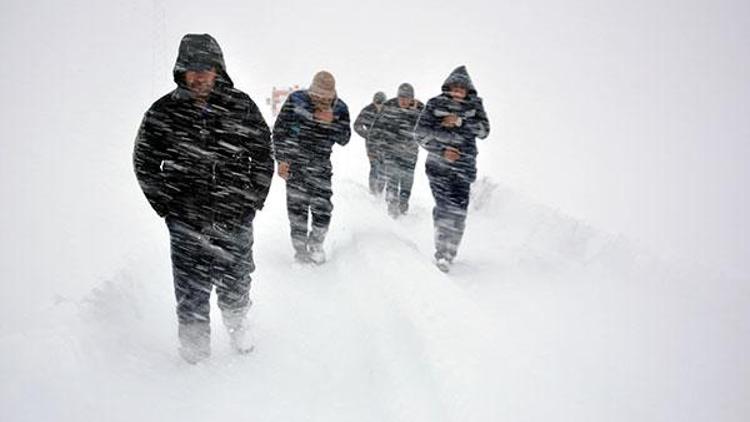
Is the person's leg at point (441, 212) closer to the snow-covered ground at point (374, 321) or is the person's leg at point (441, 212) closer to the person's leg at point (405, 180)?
the snow-covered ground at point (374, 321)

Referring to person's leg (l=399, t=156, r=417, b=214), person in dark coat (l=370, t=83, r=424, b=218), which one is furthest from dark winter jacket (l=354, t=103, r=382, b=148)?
person's leg (l=399, t=156, r=417, b=214)

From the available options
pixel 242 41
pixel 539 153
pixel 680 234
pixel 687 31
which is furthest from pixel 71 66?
pixel 687 31

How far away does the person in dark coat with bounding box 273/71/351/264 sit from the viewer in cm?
549

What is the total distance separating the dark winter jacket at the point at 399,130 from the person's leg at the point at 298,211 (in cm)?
353

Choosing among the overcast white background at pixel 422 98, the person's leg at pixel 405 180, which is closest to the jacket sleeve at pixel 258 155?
the overcast white background at pixel 422 98

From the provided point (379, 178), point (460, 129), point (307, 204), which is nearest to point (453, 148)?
point (460, 129)

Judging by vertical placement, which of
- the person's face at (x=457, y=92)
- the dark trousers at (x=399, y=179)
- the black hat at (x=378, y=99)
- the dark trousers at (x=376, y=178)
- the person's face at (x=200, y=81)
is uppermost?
the person's face at (x=200, y=81)

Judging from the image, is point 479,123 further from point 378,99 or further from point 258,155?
point 378,99

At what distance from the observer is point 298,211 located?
5.59 metres

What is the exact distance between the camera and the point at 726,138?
57219 mm

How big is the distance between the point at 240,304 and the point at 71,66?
5579 centimetres

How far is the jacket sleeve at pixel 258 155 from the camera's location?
337 cm

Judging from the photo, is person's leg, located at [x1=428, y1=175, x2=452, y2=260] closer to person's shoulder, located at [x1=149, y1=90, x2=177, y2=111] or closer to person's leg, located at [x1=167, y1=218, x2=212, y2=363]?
person's leg, located at [x1=167, y1=218, x2=212, y2=363]

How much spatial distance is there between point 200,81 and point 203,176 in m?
0.66
